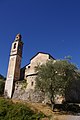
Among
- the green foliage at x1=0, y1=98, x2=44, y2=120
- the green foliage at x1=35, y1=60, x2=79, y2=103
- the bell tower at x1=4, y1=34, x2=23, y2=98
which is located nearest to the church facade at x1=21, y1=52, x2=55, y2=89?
the bell tower at x1=4, y1=34, x2=23, y2=98

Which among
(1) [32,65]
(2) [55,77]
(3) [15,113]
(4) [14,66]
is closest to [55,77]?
(2) [55,77]

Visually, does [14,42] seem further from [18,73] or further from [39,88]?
[39,88]

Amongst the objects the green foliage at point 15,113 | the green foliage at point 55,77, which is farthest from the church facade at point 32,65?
the green foliage at point 15,113

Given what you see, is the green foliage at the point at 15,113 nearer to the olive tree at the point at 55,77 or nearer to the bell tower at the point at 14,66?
the olive tree at the point at 55,77

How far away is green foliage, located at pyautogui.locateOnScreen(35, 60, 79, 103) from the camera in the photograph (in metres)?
41.0

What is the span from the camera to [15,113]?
2941 centimetres

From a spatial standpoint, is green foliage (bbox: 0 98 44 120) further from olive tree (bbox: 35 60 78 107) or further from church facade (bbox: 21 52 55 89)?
church facade (bbox: 21 52 55 89)

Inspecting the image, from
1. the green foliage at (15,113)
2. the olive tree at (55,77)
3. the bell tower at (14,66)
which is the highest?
the bell tower at (14,66)

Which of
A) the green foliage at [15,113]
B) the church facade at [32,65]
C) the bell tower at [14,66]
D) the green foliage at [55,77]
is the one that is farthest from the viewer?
the bell tower at [14,66]

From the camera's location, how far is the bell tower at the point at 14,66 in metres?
60.4

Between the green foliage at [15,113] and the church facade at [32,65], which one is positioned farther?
the church facade at [32,65]

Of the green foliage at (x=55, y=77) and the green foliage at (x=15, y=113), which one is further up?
the green foliage at (x=55, y=77)

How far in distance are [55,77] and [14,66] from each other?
23.1 m

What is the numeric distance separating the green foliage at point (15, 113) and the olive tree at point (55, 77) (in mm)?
10489
